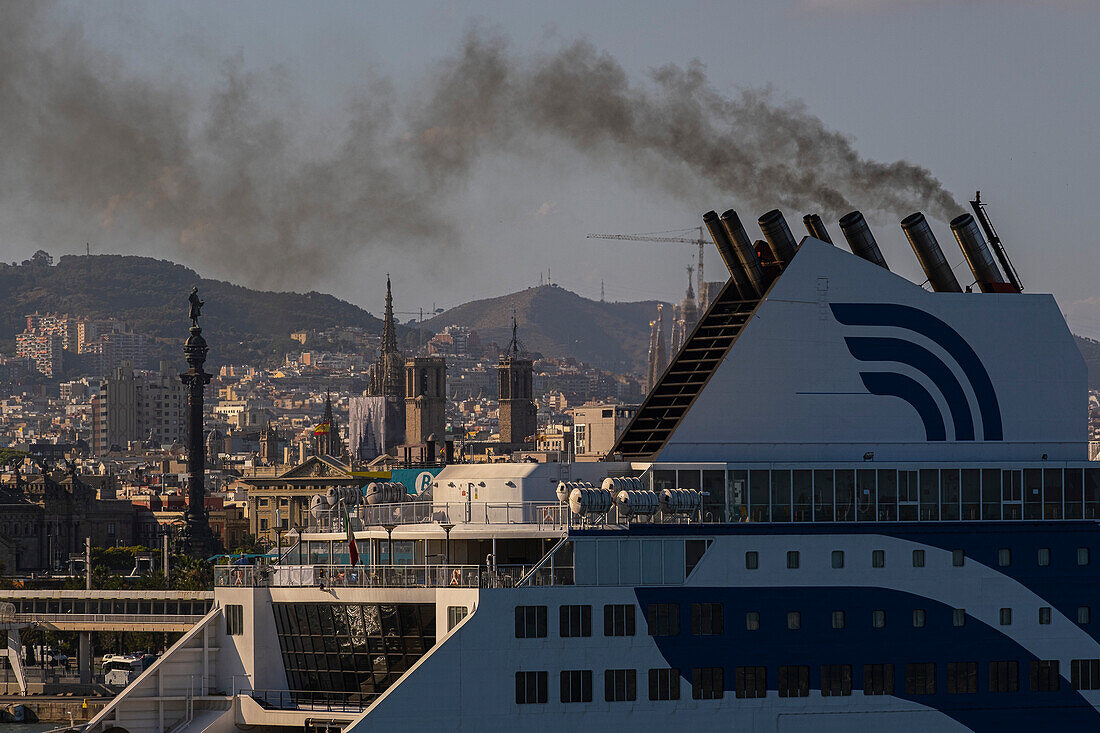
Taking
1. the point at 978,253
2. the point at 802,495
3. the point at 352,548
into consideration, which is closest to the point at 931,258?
the point at 978,253

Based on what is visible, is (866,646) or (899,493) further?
(899,493)

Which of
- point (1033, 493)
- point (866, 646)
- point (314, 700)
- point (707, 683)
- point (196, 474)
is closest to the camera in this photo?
point (707, 683)

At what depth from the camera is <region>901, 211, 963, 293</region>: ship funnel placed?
39.6m

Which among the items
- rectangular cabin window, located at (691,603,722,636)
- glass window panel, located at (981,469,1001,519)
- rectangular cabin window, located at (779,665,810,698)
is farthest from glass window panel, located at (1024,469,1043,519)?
rectangular cabin window, located at (691,603,722,636)

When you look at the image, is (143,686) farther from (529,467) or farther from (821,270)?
(821,270)

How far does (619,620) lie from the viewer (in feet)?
114

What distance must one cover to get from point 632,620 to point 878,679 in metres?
4.86

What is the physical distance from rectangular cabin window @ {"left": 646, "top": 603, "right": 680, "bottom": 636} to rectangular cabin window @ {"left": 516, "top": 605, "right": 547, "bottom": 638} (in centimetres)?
193

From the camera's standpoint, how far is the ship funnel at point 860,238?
39.4 meters

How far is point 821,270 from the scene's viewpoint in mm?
38438

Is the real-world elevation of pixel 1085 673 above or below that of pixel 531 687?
below

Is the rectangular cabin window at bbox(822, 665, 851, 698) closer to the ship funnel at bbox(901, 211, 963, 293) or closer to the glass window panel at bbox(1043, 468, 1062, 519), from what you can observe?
Answer: the glass window panel at bbox(1043, 468, 1062, 519)

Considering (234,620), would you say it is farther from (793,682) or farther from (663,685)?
(793,682)

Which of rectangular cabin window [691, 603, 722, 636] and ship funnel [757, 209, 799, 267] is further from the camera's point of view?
ship funnel [757, 209, 799, 267]
